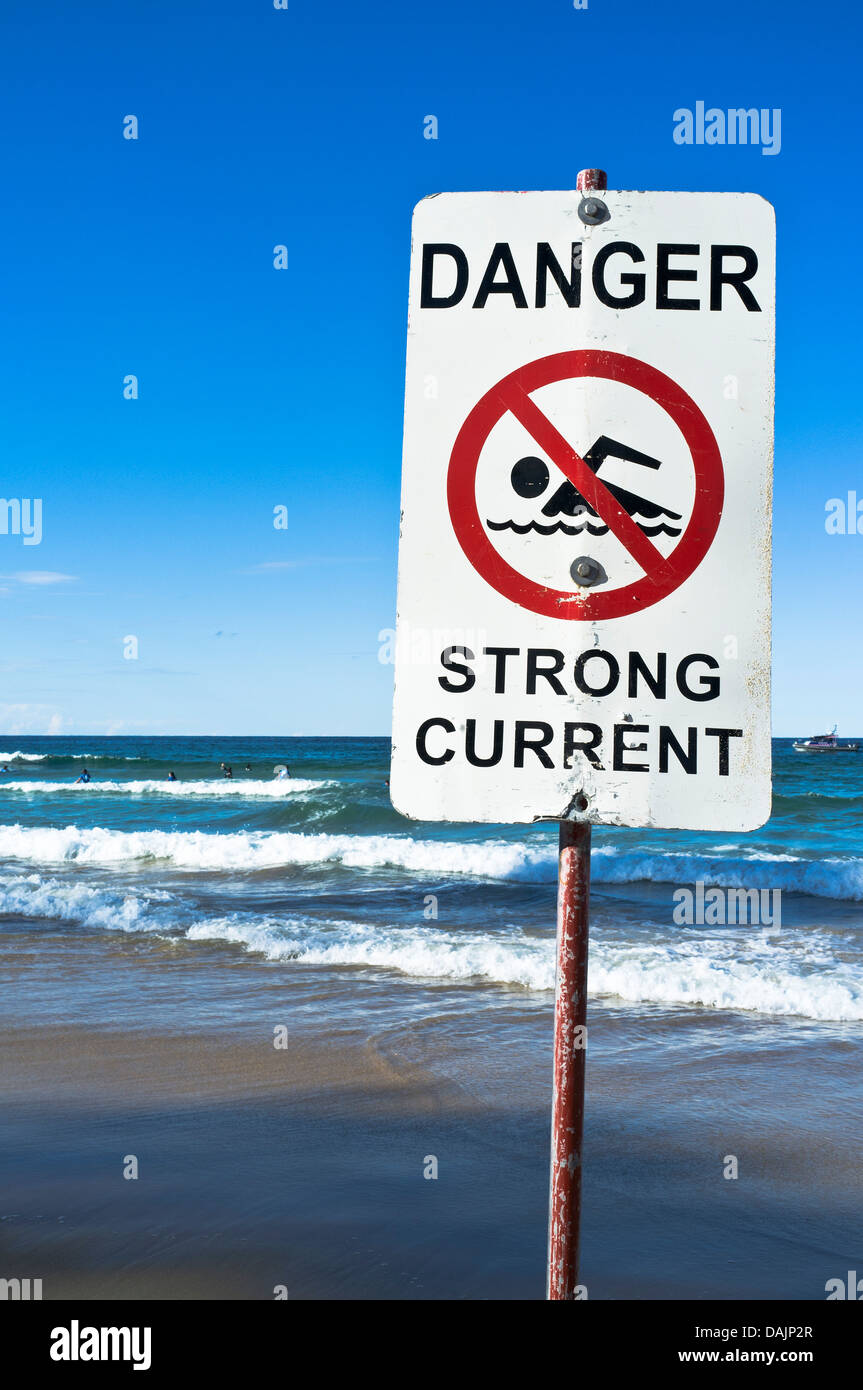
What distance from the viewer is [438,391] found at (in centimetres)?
183

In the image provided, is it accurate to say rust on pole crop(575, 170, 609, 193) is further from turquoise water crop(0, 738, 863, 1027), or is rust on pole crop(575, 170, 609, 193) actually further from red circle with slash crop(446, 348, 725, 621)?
turquoise water crop(0, 738, 863, 1027)

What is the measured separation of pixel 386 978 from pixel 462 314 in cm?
790

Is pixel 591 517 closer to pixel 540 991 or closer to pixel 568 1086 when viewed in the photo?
pixel 568 1086

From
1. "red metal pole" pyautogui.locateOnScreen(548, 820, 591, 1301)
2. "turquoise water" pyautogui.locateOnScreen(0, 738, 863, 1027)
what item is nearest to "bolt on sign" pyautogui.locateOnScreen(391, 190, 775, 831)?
"red metal pole" pyautogui.locateOnScreen(548, 820, 591, 1301)

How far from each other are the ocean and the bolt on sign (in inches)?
116

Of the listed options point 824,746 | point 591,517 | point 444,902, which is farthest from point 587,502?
point 824,746

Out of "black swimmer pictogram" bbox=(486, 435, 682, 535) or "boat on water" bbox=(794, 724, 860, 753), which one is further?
"boat on water" bbox=(794, 724, 860, 753)

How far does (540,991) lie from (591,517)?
295 inches

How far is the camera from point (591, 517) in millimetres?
1761

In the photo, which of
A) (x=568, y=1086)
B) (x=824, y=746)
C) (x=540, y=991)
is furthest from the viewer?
(x=824, y=746)

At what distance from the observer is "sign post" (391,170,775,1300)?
1.75 metres

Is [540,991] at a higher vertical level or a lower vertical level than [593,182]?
lower
